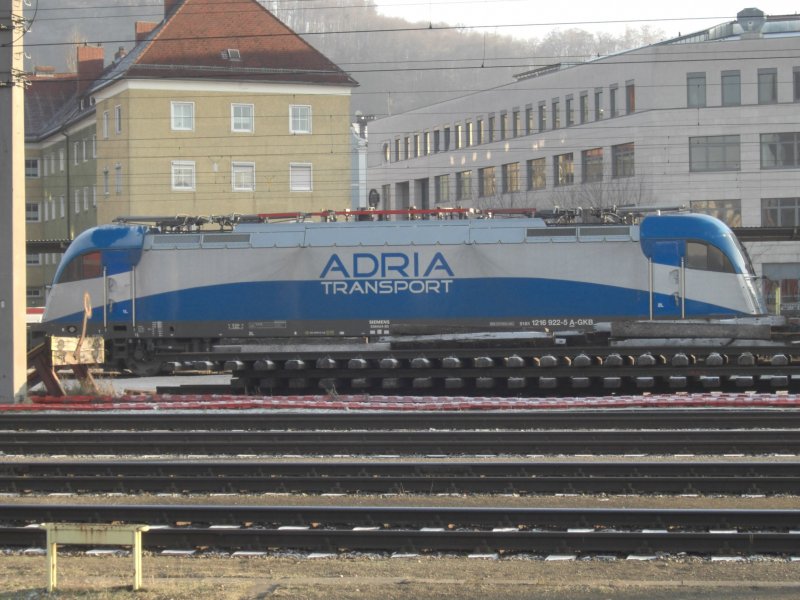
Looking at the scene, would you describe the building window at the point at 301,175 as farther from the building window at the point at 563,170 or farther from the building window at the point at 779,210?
the building window at the point at 779,210

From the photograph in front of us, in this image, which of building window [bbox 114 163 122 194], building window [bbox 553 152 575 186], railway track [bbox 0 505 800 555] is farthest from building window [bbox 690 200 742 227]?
railway track [bbox 0 505 800 555]

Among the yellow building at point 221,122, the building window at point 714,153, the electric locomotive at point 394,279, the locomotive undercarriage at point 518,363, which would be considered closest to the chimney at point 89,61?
the yellow building at point 221,122

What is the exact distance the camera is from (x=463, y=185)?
7269 centimetres

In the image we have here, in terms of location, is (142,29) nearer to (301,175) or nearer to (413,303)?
(301,175)

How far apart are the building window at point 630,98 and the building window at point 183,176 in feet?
75.1

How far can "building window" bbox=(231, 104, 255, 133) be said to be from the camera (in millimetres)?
55000

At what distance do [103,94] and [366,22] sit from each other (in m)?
101

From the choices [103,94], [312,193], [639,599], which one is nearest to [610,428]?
[639,599]

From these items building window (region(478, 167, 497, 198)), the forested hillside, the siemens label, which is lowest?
the siemens label

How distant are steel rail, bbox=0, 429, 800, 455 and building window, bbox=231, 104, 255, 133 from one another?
40187mm

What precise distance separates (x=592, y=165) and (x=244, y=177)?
19298mm

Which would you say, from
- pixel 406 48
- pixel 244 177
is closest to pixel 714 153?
pixel 244 177

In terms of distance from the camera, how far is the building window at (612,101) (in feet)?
196

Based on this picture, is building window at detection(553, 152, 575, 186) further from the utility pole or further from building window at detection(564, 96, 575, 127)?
the utility pole
